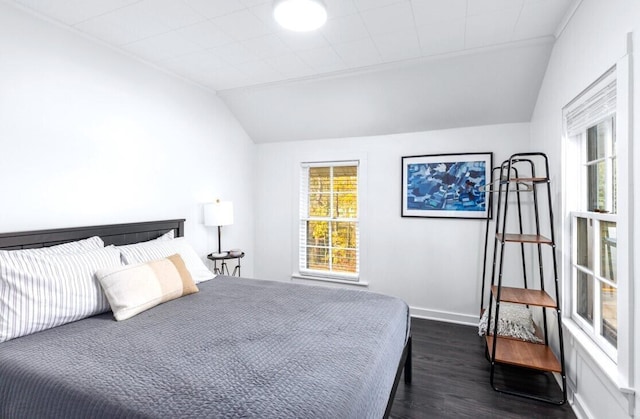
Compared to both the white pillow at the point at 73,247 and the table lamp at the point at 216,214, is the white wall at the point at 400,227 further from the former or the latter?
the white pillow at the point at 73,247

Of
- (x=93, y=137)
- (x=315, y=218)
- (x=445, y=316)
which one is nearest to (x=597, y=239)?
(x=445, y=316)

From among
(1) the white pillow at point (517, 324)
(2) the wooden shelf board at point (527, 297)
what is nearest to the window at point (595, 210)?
(2) the wooden shelf board at point (527, 297)

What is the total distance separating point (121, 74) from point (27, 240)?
1.51 metres

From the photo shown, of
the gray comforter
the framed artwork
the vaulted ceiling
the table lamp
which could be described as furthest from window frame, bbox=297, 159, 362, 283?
the gray comforter

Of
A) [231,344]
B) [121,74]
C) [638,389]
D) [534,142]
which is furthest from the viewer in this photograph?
[534,142]

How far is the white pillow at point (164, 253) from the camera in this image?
2.43m

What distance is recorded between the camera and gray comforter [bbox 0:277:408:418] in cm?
119

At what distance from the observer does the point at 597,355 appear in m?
1.79

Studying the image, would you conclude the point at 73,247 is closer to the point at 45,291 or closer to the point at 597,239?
the point at 45,291

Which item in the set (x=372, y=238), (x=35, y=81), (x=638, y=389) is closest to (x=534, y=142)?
(x=372, y=238)

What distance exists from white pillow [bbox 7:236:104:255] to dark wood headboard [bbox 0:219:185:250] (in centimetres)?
6

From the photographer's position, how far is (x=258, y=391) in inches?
48.4

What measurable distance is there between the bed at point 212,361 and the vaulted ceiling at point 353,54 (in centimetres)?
164

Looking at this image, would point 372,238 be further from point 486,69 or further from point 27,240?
point 27,240
